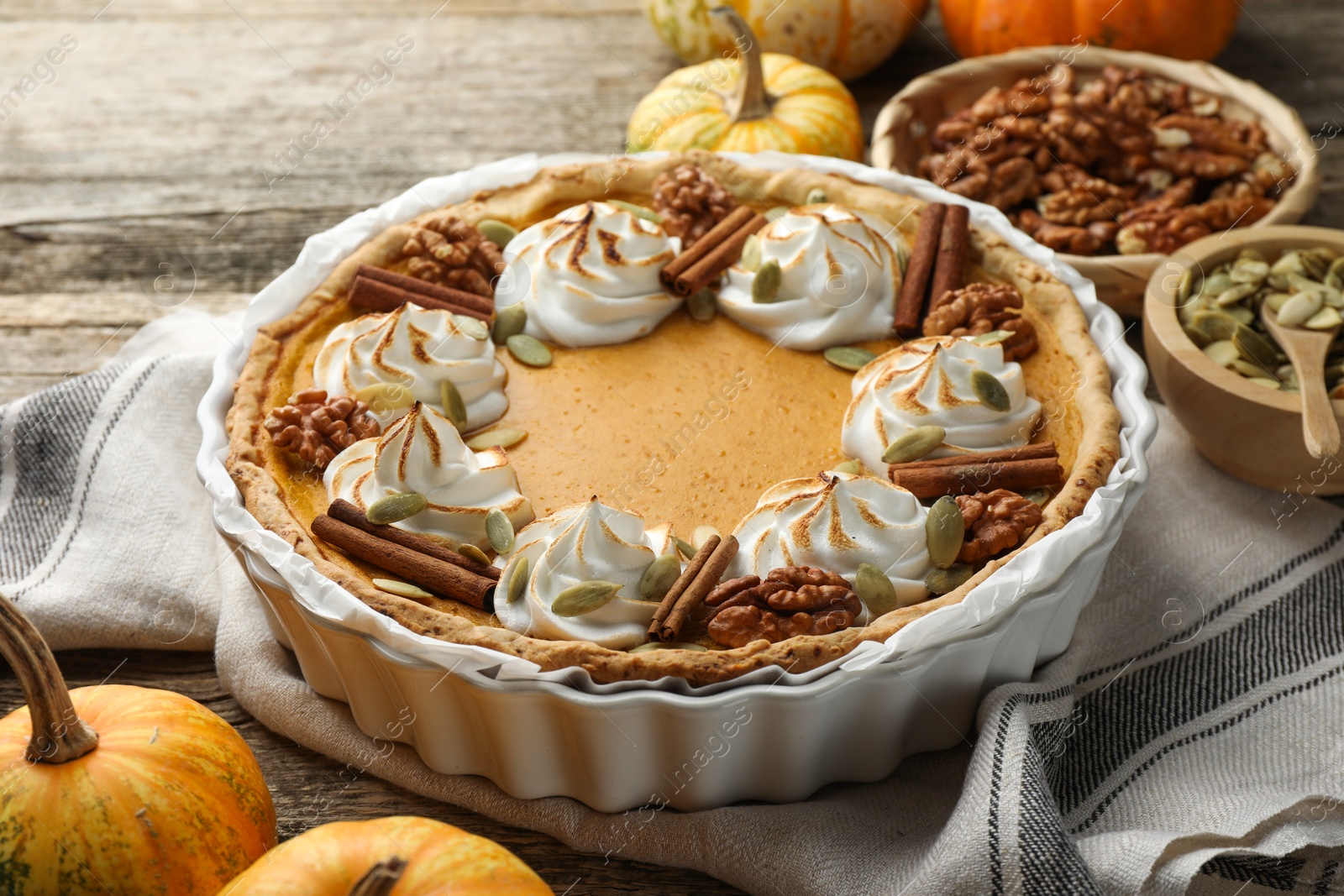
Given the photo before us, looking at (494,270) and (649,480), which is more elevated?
(494,270)

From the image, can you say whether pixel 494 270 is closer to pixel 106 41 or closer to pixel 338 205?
pixel 338 205

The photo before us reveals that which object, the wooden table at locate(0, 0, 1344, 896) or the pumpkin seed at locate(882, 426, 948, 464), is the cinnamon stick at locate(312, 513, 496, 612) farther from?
the wooden table at locate(0, 0, 1344, 896)

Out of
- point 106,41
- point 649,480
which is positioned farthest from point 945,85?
point 106,41

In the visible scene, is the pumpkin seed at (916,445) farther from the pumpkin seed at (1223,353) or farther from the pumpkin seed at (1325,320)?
the pumpkin seed at (1325,320)

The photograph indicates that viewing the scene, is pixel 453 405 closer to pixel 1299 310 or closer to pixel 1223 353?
pixel 1223 353

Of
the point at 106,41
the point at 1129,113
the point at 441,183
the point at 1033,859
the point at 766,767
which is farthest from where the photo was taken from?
the point at 106,41

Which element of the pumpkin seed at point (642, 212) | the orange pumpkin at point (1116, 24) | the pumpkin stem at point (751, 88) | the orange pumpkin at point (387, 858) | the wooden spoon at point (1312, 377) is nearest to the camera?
the orange pumpkin at point (387, 858)

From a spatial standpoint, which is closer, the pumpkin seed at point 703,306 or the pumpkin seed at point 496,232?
the pumpkin seed at point 703,306

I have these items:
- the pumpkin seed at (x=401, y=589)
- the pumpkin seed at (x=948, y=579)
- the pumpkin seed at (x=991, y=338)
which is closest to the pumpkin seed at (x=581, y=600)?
the pumpkin seed at (x=401, y=589)
